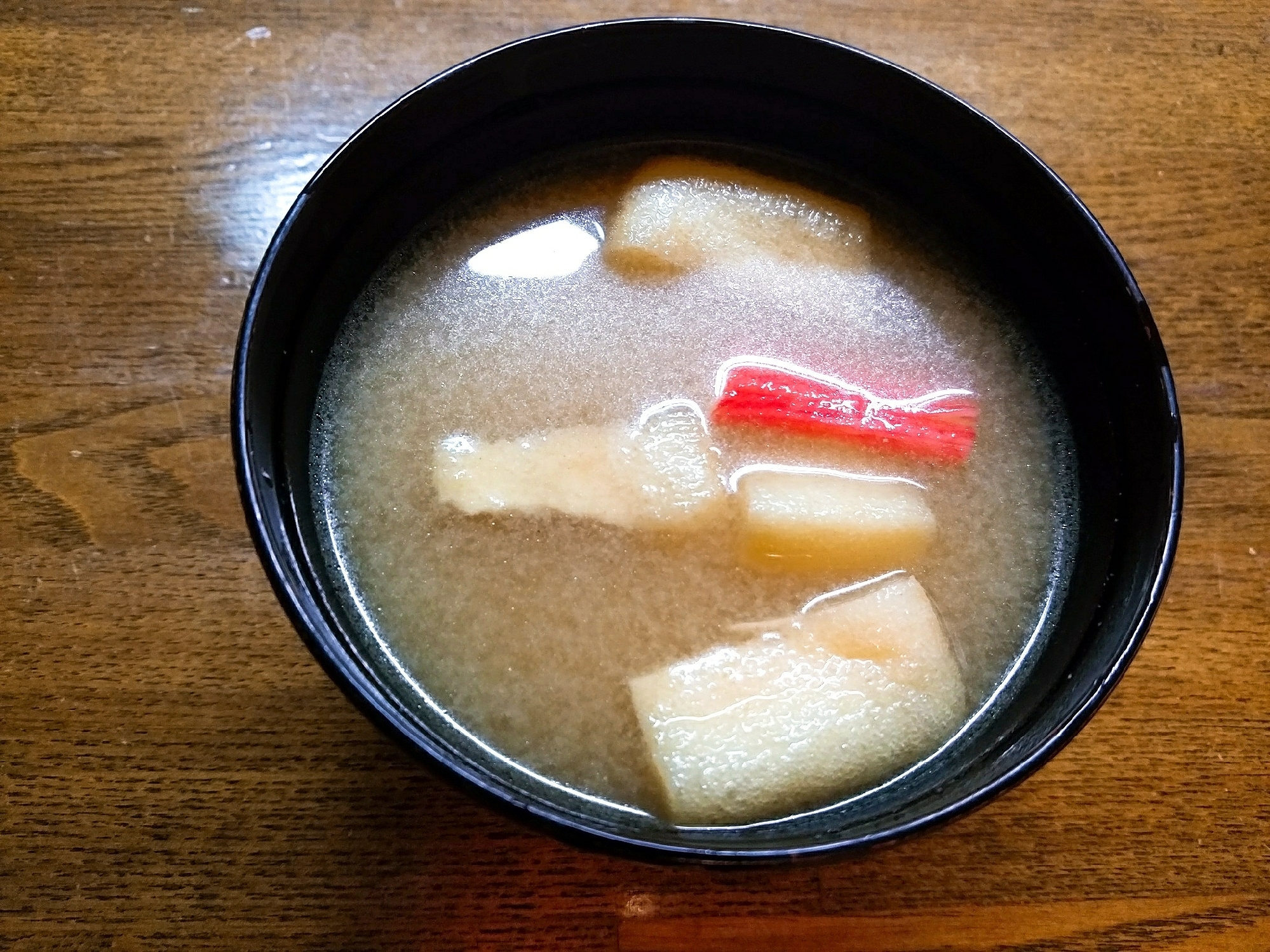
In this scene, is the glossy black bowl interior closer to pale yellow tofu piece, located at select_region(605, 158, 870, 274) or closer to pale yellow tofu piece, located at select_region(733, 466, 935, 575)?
pale yellow tofu piece, located at select_region(605, 158, 870, 274)

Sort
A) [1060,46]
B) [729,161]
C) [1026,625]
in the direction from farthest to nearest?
[1060,46] < [729,161] < [1026,625]

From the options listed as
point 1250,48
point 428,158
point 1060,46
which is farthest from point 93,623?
point 1250,48

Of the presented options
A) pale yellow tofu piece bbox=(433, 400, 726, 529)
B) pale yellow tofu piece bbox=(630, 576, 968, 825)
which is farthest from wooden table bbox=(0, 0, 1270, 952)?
pale yellow tofu piece bbox=(433, 400, 726, 529)

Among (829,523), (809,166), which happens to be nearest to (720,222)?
(809,166)

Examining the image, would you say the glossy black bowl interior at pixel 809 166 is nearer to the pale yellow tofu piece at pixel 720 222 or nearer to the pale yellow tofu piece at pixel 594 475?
the pale yellow tofu piece at pixel 720 222

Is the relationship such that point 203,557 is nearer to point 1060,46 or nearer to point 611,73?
point 611,73

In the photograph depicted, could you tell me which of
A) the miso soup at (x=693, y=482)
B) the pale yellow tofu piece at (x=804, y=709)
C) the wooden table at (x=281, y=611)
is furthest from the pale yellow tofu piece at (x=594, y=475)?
the wooden table at (x=281, y=611)
